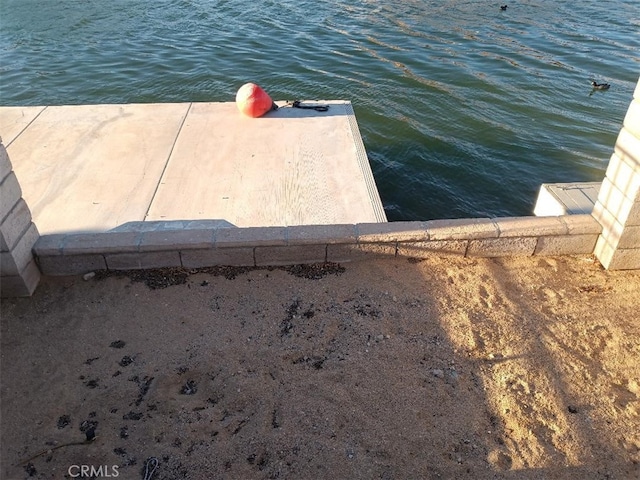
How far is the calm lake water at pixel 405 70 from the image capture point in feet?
26.7

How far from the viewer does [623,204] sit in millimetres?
4418

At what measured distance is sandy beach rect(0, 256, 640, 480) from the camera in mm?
3135

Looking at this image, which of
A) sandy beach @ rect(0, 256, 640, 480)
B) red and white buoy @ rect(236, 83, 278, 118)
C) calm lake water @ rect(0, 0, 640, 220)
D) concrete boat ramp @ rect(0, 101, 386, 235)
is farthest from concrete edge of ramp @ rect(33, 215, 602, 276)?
red and white buoy @ rect(236, 83, 278, 118)

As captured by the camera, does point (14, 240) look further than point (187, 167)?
No

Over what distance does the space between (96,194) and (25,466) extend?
319 centimetres

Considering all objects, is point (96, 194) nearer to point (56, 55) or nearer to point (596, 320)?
point (596, 320)

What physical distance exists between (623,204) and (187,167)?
15.1 feet

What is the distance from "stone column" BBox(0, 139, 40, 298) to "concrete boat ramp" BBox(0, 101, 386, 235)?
0.71 m

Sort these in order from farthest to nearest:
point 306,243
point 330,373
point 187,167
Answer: point 187,167
point 306,243
point 330,373

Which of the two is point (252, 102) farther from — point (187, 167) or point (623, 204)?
point (623, 204)

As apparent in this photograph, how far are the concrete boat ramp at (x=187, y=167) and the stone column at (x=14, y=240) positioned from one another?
0.71 metres

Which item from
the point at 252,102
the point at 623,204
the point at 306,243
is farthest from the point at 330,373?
the point at 252,102

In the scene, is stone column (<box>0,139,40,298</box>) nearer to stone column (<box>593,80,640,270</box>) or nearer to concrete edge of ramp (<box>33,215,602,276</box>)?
concrete edge of ramp (<box>33,215,602,276</box>)

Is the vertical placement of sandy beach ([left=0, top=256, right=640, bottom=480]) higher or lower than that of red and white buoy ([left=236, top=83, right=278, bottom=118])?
lower
